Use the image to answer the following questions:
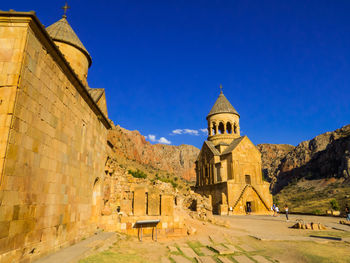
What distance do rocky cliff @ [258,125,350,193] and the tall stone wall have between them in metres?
56.7

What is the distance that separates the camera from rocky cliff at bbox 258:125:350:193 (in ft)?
184

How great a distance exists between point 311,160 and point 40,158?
78303 millimetres

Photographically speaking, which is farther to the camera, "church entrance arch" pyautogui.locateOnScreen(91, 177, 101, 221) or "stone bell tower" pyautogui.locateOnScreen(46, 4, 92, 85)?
"stone bell tower" pyautogui.locateOnScreen(46, 4, 92, 85)

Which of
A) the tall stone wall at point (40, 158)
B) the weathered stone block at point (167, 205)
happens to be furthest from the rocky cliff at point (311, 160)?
the tall stone wall at point (40, 158)

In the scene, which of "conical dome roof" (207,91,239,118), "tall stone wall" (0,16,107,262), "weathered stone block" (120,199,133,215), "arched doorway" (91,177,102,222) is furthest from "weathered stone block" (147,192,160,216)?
"conical dome roof" (207,91,239,118)

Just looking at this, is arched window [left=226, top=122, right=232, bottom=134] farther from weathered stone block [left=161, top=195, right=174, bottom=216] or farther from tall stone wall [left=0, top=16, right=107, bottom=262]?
tall stone wall [left=0, top=16, right=107, bottom=262]

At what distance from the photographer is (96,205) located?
26.6 feet

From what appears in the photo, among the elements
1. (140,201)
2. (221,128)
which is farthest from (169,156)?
(140,201)

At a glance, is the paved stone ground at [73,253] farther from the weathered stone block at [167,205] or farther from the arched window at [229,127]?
the arched window at [229,127]

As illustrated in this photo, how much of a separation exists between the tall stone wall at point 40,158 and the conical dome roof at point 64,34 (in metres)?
4.69

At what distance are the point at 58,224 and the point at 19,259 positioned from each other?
138cm

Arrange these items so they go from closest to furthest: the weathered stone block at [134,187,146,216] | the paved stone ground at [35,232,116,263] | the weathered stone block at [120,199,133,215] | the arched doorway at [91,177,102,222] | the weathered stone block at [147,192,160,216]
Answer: the paved stone ground at [35,232,116,263]
the arched doorway at [91,177,102,222]
the weathered stone block at [134,187,146,216]
the weathered stone block at [147,192,160,216]
the weathered stone block at [120,199,133,215]

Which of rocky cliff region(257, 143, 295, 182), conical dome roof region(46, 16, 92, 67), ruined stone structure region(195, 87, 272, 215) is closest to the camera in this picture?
conical dome roof region(46, 16, 92, 67)

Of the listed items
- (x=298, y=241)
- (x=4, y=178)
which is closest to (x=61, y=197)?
(x=4, y=178)
